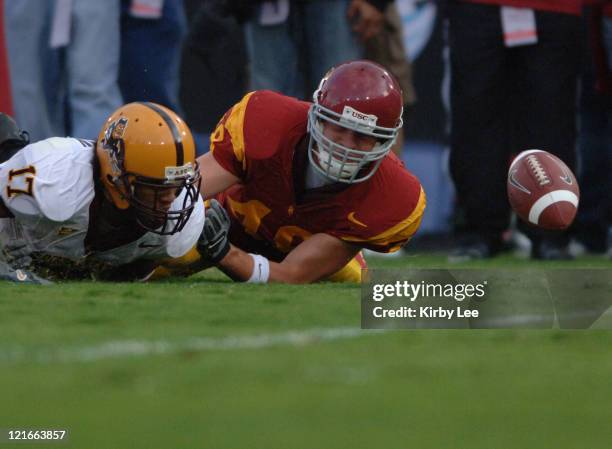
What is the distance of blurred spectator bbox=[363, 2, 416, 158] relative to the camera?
23.5 ft

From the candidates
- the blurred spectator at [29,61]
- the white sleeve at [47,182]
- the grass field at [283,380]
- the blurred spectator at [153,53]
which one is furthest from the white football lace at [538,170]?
the blurred spectator at [29,61]

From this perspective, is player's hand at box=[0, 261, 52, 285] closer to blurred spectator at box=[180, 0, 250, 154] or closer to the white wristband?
the white wristband

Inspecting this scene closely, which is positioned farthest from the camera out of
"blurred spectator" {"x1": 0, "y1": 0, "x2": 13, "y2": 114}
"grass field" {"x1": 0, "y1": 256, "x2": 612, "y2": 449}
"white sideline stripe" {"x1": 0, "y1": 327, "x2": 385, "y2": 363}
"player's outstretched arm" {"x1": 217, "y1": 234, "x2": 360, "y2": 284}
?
"blurred spectator" {"x1": 0, "y1": 0, "x2": 13, "y2": 114}

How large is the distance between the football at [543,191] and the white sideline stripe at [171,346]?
1.93 m

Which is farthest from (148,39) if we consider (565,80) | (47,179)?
(47,179)

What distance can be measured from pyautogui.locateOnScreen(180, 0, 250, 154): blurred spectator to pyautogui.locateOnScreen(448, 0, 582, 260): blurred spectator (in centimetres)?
151

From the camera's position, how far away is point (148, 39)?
6816 millimetres

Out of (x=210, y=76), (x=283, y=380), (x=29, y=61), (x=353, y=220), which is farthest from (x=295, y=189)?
(x=210, y=76)

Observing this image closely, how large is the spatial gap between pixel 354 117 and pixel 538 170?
0.99 metres

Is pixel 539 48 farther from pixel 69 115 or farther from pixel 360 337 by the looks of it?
pixel 360 337

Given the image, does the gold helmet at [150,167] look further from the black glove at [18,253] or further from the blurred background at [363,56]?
the blurred background at [363,56]

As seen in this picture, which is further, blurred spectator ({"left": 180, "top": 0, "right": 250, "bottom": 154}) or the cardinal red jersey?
blurred spectator ({"left": 180, "top": 0, "right": 250, "bottom": 154})

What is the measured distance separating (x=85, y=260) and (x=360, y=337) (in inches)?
60.2

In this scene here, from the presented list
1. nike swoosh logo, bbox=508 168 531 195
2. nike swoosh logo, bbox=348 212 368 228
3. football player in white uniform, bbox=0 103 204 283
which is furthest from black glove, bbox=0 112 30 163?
nike swoosh logo, bbox=508 168 531 195
